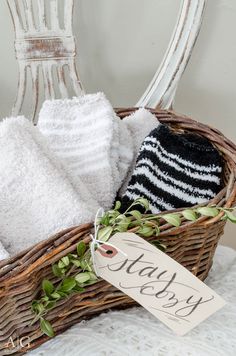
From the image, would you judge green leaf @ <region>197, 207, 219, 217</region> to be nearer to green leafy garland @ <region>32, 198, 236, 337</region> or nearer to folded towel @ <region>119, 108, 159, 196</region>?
green leafy garland @ <region>32, 198, 236, 337</region>

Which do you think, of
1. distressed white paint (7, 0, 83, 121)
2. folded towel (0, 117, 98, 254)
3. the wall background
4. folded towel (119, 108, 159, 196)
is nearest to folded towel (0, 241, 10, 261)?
folded towel (0, 117, 98, 254)

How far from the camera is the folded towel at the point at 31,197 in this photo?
631mm

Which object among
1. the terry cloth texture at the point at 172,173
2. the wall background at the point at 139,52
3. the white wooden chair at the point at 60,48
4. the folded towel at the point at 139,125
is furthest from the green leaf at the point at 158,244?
the wall background at the point at 139,52

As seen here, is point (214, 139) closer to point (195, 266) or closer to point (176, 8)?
point (195, 266)

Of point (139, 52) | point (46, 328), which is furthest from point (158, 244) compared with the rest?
point (139, 52)

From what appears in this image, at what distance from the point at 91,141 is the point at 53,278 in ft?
0.82

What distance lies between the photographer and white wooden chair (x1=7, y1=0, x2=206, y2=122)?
921 mm

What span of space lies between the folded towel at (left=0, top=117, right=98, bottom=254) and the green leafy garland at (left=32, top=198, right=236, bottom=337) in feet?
0.24

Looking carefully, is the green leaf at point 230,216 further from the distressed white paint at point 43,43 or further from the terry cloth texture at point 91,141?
the distressed white paint at point 43,43

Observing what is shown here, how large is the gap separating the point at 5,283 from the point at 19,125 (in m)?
0.24

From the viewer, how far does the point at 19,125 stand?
27.5 inches

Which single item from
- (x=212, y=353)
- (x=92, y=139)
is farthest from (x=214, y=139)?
(x=212, y=353)

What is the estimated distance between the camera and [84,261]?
0.56 metres

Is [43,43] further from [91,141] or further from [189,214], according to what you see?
[189,214]
